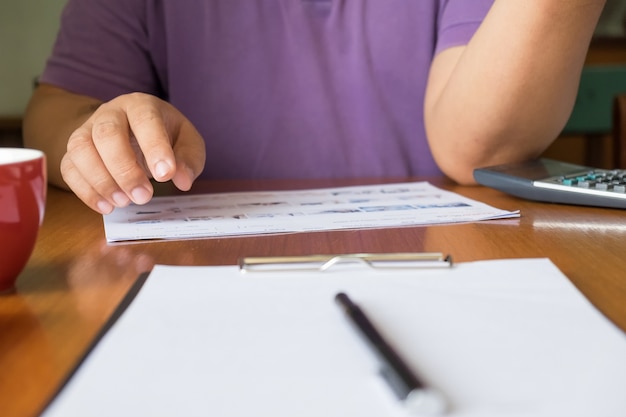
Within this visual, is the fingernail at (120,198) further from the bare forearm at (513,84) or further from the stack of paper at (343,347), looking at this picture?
the bare forearm at (513,84)

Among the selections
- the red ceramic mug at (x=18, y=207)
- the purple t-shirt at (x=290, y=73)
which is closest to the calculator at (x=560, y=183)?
the purple t-shirt at (x=290, y=73)

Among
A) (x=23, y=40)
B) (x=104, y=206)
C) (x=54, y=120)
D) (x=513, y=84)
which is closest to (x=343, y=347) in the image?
(x=104, y=206)

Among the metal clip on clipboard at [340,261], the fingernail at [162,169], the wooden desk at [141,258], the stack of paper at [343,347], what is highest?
the fingernail at [162,169]

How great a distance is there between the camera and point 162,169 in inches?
19.4

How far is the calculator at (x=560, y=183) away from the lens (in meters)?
0.58

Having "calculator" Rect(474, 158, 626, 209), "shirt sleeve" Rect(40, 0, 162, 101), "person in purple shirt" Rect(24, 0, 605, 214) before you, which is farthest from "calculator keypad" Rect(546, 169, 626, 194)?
"shirt sleeve" Rect(40, 0, 162, 101)

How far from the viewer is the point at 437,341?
0.97 ft

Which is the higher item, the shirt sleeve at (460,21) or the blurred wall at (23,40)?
the shirt sleeve at (460,21)

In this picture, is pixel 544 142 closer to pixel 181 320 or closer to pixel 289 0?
pixel 289 0

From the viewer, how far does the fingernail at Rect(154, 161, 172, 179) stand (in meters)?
0.49

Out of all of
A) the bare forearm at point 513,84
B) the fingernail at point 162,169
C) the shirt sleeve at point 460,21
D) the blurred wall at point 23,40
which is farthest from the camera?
the blurred wall at point 23,40

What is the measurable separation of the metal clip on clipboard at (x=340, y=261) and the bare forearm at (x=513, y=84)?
1.11 ft

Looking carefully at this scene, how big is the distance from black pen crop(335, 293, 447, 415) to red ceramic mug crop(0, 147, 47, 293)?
0.20m

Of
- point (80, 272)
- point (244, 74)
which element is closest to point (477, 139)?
point (244, 74)
